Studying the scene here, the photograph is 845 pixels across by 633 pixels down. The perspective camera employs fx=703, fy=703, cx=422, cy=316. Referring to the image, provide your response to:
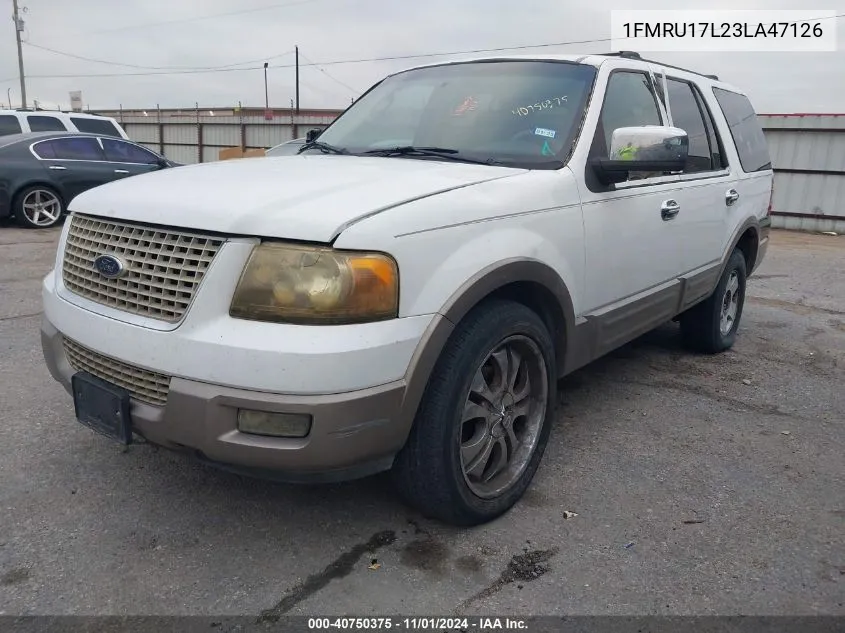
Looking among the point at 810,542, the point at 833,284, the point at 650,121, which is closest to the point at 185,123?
the point at 833,284

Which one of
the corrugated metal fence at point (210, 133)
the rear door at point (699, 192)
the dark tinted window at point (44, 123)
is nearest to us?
the rear door at point (699, 192)

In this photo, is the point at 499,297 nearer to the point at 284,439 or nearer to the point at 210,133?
the point at 284,439

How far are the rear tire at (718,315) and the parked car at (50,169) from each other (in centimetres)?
881

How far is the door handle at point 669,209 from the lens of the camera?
3710 mm

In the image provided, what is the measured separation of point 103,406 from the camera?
7.89 feet

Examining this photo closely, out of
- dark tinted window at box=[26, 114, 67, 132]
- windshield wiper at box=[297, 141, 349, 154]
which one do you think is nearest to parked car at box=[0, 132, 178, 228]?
dark tinted window at box=[26, 114, 67, 132]

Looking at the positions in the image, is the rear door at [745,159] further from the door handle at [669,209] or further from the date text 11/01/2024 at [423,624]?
the date text 11/01/2024 at [423,624]

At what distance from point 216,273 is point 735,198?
3.79 metres

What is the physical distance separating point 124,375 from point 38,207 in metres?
9.44

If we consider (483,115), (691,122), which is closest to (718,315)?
(691,122)

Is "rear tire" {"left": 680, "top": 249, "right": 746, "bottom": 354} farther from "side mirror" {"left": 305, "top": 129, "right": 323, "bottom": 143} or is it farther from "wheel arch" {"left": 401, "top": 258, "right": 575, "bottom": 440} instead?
"side mirror" {"left": 305, "top": 129, "right": 323, "bottom": 143}

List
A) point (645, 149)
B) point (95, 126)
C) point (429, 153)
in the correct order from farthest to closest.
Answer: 1. point (95, 126)
2. point (429, 153)
3. point (645, 149)

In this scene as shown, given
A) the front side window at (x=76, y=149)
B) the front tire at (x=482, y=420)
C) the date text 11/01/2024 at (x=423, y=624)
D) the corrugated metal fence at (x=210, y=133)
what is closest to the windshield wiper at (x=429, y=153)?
the front tire at (x=482, y=420)

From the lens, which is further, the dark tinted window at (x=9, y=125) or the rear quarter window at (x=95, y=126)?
the rear quarter window at (x=95, y=126)
